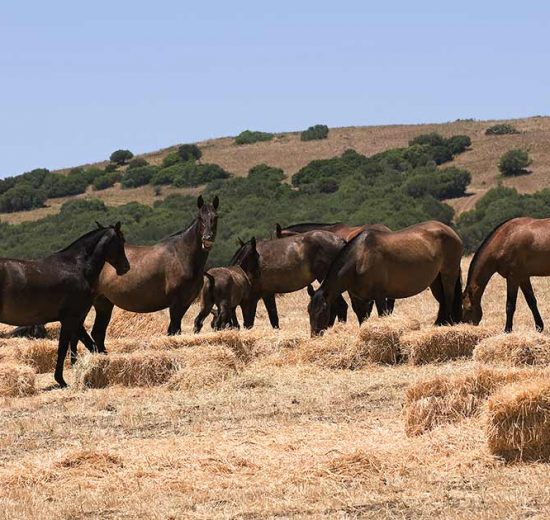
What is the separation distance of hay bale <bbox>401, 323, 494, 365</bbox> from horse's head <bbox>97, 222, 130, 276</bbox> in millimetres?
3722

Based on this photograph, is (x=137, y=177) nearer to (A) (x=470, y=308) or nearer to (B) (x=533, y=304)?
(A) (x=470, y=308)

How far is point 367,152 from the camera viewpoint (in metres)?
96.6

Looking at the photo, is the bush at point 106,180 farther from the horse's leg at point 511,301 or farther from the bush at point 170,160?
the horse's leg at point 511,301

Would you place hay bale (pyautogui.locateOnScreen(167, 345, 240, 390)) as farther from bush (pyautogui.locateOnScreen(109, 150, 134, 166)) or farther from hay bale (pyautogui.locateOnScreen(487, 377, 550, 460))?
bush (pyautogui.locateOnScreen(109, 150, 134, 166))

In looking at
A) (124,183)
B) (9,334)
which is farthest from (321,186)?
(9,334)

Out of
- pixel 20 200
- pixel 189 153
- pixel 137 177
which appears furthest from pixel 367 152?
pixel 20 200

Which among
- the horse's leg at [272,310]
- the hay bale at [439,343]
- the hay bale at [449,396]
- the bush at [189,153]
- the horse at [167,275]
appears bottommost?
the horse's leg at [272,310]

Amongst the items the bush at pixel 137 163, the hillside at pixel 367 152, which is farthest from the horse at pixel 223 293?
the bush at pixel 137 163

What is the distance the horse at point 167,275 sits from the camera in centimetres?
1742

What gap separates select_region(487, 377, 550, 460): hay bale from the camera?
8898 millimetres

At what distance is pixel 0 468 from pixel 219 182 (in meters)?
75.9

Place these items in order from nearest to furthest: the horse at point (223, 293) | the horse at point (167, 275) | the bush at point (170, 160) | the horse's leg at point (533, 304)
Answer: the horse at point (167, 275)
the horse's leg at point (533, 304)
the horse at point (223, 293)
the bush at point (170, 160)

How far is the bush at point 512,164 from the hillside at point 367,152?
66 cm

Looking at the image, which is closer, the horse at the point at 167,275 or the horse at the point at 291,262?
the horse at the point at 167,275
